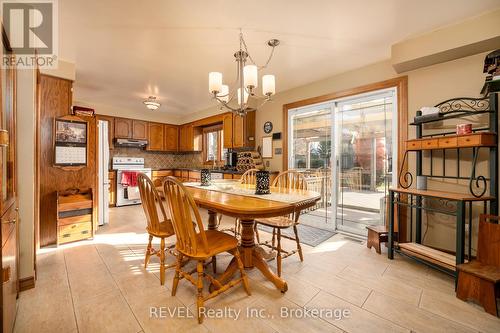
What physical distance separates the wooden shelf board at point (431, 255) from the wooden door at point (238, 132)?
3.07 m

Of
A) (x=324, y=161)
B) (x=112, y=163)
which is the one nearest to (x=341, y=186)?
(x=324, y=161)

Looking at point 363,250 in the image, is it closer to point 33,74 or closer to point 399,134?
point 399,134

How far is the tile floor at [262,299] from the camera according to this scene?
1.40 m

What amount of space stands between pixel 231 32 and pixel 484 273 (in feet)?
9.77

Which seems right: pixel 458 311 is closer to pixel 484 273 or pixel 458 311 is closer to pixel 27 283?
pixel 484 273

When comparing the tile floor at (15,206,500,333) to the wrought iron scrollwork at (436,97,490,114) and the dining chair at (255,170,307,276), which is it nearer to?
the dining chair at (255,170,307,276)

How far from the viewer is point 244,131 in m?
4.30

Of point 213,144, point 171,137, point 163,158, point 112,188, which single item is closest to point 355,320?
point 213,144

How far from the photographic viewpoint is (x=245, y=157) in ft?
14.4

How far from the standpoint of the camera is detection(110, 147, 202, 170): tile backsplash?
5.61 m

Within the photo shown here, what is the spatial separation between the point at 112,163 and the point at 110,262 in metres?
3.55

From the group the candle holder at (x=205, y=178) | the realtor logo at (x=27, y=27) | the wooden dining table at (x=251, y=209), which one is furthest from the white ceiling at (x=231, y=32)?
the wooden dining table at (x=251, y=209)

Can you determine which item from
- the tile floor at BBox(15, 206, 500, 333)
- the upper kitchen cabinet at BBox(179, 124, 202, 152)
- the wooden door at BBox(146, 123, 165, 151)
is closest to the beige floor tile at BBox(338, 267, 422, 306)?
the tile floor at BBox(15, 206, 500, 333)

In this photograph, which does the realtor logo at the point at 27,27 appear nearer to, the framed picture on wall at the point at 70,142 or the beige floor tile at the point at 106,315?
the framed picture on wall at the point at 70,142
